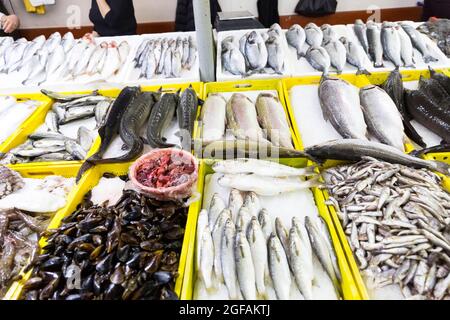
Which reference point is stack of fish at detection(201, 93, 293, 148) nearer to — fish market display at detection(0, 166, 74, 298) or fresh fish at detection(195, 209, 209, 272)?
fresh fish at detection(195, 209, 209, 272)

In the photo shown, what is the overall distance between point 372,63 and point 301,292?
99.2 inches

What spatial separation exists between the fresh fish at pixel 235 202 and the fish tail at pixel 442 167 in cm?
121

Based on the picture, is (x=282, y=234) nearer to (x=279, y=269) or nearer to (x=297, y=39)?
(x=279, y=269)

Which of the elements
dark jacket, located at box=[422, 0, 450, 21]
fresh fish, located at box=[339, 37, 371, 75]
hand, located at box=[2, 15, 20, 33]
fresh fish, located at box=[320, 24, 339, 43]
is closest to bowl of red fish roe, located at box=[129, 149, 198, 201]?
fresh fish, located at box=[339, 37, 371, 75]

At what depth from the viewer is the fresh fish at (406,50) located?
3318 mm

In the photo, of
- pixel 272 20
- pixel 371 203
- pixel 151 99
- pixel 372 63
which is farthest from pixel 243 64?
pixel 272 20

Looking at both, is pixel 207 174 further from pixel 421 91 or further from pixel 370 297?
pixel 421 91

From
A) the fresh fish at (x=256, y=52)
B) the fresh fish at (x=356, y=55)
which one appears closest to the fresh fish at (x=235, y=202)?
the fresh fish at (x=256, y=52)

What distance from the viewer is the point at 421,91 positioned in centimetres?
284

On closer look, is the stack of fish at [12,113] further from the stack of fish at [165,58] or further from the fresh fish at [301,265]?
the fresh fish at [301,265]

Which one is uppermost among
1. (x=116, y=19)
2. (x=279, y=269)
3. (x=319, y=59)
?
(x=116, y=19)

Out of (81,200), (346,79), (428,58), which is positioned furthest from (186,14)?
(81,200)

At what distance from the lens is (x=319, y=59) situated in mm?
3367

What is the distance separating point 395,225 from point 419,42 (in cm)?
249
